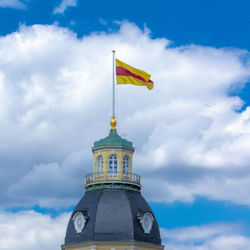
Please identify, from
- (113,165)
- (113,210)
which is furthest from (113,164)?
(113,210)

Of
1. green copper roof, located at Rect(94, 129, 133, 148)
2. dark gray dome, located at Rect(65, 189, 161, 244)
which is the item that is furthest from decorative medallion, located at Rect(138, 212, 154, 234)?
green copper roof, located at Rect(94, 129, 133, 148)

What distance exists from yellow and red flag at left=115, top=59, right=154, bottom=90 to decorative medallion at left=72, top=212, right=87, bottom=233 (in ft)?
53.7

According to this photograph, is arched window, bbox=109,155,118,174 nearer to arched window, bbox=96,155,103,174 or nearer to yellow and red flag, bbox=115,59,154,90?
arched window, bbox=96,155,103,174

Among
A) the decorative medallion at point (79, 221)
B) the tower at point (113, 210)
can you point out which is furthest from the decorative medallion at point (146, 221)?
the decorative medallion at point (79, 221)

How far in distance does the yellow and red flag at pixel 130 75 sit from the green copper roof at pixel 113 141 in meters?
6.38

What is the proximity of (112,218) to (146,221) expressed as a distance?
4183 millimetres

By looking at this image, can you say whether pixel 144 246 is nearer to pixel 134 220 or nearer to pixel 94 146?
pixel 134 220

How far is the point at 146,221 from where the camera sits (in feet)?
375

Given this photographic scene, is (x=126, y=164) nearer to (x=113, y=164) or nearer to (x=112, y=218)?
(x=113, y=164)

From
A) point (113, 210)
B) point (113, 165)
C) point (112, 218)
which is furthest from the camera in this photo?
point (113, 165)

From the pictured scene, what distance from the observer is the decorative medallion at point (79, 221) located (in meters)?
114

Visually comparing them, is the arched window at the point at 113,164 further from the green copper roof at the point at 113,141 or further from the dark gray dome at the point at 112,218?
the dark gray dome at the point at 112,218

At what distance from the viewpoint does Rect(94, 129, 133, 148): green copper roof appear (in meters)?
120

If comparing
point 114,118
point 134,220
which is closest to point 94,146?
point 114,118
